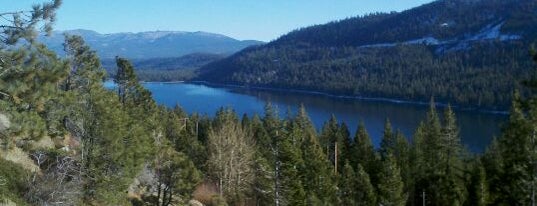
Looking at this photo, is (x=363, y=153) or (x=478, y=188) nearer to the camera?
(x=478, y=188)

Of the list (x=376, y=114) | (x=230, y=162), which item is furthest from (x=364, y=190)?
(x=376, y=114)

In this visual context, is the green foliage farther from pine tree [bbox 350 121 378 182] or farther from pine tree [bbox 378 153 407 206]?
pine tree [bbox 350 121 378 182]

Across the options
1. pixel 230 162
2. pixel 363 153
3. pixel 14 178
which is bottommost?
pixel 363 153

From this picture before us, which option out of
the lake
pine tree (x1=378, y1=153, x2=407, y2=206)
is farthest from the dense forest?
the lake

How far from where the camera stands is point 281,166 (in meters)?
35.2

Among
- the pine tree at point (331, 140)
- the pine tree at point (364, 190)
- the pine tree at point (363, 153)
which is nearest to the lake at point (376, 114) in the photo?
the pine tree at point (331, 140)

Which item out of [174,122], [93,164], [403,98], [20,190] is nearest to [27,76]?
[20,190]

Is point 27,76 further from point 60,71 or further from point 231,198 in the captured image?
point 231,198

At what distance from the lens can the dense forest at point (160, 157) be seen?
12.6 m

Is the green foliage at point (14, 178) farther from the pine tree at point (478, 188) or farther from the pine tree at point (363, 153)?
the pine tree at point (363, 153)

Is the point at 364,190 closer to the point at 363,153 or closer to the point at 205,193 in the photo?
the point at 205,193

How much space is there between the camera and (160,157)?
33.5 meters

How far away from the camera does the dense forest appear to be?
41.3 feet

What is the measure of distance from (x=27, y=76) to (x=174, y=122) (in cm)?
4714
